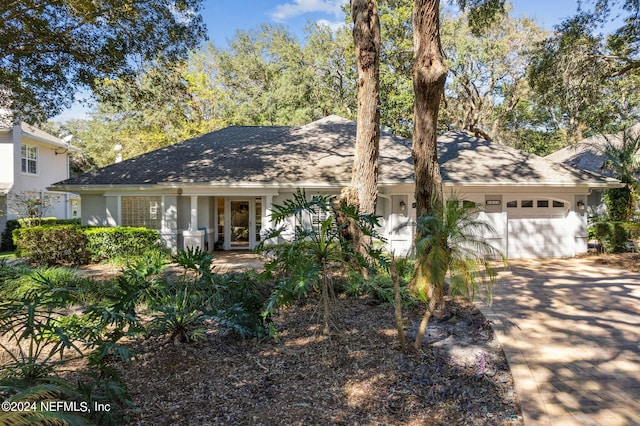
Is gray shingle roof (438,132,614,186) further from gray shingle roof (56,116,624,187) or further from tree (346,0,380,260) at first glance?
tree (346,0,380,260)

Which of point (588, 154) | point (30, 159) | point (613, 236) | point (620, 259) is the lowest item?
point (620, 259)

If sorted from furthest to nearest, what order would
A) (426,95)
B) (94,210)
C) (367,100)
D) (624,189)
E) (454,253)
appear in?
(624,189) < (94,210) < (367,100) < (426,95) < (454,253)

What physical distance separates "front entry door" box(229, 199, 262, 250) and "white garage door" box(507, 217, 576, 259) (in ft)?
30.2

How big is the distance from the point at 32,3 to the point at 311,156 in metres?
8.96

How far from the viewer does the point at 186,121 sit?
25266mm

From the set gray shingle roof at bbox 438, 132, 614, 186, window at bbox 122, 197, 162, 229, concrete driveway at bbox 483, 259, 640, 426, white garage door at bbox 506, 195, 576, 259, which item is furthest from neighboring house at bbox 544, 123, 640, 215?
window at bbox 122, 197, 162, 229

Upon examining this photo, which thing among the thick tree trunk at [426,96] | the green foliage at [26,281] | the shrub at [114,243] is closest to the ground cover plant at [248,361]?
the green foliage at [26,281]

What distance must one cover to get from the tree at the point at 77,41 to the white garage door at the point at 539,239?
479 inches

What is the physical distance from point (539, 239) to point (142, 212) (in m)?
13.9

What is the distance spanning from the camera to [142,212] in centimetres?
1302

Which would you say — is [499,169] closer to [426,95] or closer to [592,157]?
[426,95]

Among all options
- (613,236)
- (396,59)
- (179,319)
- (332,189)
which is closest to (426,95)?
(179,319)

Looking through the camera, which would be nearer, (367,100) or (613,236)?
(367,100)

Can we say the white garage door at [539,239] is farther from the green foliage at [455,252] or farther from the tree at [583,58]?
the green foliage at [455,252]
